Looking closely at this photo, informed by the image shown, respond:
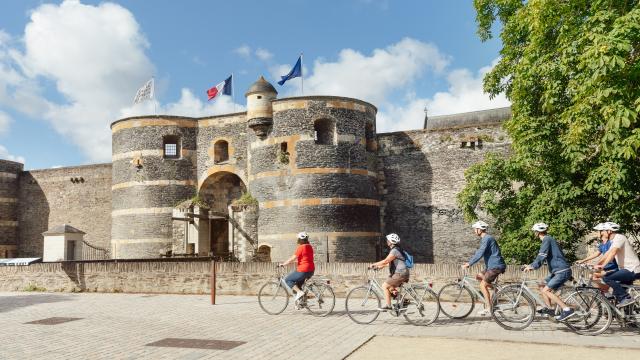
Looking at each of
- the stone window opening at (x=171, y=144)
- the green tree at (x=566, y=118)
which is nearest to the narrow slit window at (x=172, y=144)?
the stone window opening at (x=171, y=144)

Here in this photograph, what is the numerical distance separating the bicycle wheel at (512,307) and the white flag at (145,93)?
23.8 metres

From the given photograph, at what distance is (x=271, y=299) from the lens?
11320mm

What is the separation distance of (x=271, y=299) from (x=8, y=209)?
30.2 metres

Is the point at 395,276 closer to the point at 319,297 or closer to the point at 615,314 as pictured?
the point at 319,297

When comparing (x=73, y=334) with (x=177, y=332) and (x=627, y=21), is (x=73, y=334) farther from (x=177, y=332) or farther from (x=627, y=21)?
(x=627, y=21)

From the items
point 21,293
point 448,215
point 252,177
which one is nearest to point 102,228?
point 252,177

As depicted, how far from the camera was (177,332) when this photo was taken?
9.13m

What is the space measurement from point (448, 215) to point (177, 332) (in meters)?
19.0

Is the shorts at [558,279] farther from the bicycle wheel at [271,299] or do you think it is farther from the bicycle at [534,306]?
the bicycle wheel at [271,299]

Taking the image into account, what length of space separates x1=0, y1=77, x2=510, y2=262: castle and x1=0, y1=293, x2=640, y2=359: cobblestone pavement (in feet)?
38.6

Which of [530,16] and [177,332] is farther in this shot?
[530,16]

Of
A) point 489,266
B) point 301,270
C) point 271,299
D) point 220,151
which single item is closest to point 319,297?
point 301,270

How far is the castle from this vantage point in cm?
2423

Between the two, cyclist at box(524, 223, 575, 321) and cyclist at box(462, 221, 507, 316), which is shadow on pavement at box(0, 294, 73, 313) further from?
cyclist at box(524, 223, 575, 321)
